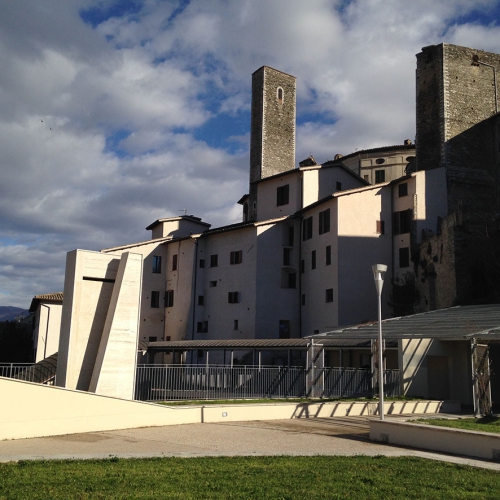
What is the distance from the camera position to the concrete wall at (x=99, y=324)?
20953 millimetres

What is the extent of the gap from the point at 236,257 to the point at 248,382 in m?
22.9

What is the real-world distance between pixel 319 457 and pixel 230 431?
5717mm

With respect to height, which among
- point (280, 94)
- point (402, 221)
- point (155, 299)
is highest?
point (280, 94)

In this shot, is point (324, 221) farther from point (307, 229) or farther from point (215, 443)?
point (215, 443)

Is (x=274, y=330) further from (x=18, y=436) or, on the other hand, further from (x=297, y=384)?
(x=18, y=436)

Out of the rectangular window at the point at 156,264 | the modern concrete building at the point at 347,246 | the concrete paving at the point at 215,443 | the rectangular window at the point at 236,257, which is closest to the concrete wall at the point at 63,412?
the concrete paving at the point at 215,443

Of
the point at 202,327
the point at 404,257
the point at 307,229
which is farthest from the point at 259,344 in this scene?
the point at 202,327

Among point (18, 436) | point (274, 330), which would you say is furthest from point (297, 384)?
point (274, 330)

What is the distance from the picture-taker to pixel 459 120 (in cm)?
4403

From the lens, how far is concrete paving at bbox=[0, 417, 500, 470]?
42.4ft

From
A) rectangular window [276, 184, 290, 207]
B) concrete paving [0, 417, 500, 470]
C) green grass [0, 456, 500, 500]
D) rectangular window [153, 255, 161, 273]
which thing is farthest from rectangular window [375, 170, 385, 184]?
green grass [0, 456, 500, 500]

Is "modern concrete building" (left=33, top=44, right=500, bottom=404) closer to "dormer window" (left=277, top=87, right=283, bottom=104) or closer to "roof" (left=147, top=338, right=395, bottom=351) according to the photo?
"roof" (left=147, top=338, right=395, bottom=351)

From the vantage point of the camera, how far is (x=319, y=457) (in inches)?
492

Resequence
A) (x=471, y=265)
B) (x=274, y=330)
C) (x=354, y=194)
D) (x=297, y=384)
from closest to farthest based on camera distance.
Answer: (x=297, y=384)
(x=471, y=265)
(x=354, y=194)
(x=274, y=330)
